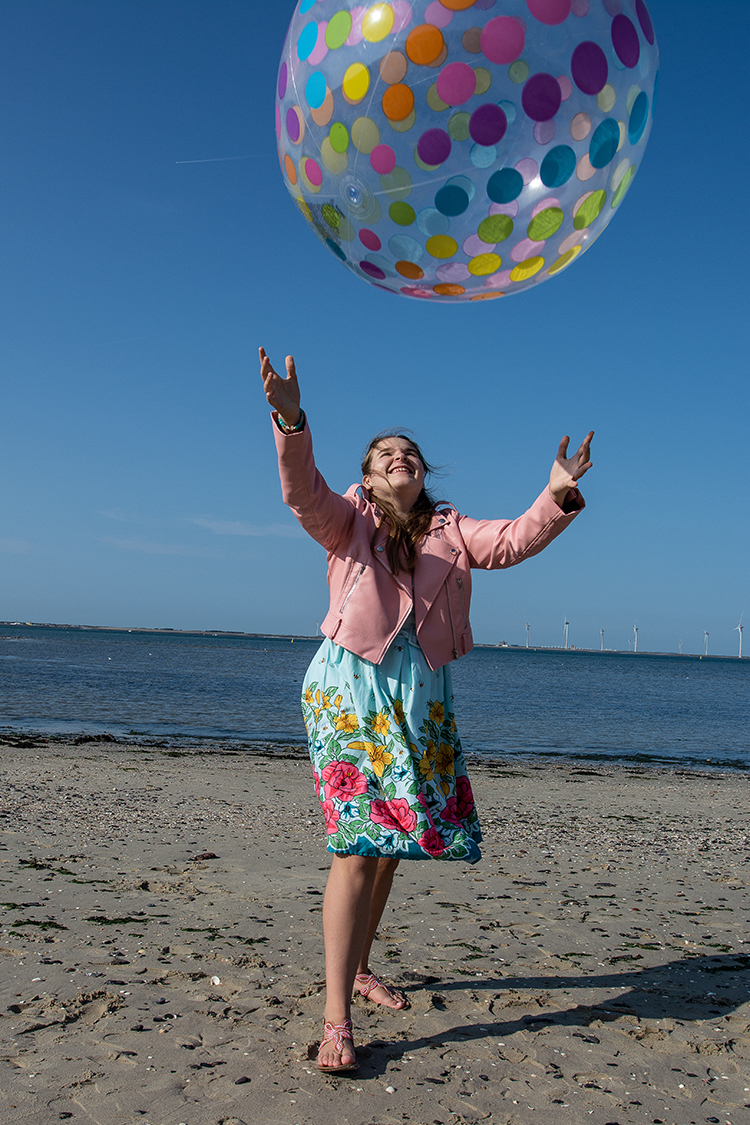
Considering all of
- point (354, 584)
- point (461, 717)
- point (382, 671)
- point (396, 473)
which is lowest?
point (461, 717)

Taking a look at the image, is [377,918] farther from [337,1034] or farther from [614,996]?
[614,996]

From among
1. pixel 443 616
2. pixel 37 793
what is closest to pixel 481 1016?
pixel 443 616

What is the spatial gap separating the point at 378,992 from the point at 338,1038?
0.48 m

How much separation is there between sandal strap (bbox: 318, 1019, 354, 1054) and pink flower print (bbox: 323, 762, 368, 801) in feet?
Result: 2.16

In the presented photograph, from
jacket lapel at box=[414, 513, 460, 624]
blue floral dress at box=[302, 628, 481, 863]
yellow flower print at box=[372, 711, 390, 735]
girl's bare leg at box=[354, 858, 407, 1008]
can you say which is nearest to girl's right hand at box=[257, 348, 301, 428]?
jacket lapel at box=[414, 513, 460, 624]

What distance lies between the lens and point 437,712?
258 cm

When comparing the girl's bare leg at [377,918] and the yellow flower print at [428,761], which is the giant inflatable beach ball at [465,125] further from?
the girl's bare leg at [377,918]

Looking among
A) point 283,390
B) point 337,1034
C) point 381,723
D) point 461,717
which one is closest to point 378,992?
point 337,1034

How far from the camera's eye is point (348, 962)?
2379 millimetres

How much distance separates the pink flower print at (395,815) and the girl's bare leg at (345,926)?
125 millimetres

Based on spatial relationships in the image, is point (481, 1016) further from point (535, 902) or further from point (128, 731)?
point (128, 731)

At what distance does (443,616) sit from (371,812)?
0.68 m

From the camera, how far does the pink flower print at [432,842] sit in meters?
2.38

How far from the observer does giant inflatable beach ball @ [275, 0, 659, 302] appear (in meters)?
2.57
